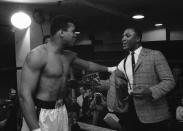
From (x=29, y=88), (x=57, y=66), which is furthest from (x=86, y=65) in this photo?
(x=29, y=88)

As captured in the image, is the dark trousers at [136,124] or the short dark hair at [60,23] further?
the dark trousers at [136,124]

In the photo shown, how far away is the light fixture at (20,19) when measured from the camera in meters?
4.58

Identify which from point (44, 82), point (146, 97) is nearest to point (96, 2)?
point (146, 97)

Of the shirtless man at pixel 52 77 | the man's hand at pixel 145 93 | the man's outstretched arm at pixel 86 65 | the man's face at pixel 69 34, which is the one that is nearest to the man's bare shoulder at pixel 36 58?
the shirtless man at pixel 52 77

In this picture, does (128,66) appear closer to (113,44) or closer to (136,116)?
(136,116)

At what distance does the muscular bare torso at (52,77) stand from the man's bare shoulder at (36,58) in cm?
1

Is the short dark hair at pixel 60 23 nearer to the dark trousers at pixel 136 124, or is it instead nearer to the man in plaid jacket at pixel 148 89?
the man in plaid jacket at pixel 148 89

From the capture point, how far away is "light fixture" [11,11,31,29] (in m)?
4.58

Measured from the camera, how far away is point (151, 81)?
2.63 metres

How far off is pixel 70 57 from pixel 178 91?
312 centimetres

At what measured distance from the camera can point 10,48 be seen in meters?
5.33

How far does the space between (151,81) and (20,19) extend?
2.83 meters

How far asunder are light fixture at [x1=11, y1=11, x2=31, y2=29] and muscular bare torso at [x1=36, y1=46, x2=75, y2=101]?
2.61 meters

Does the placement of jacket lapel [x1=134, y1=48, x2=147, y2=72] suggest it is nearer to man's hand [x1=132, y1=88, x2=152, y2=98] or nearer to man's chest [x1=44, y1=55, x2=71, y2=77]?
man's hand [x1=132, y1=88, x2=152, y2=98]
